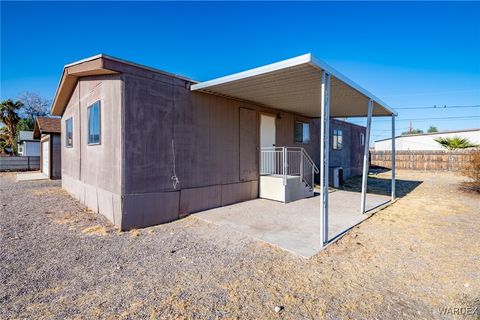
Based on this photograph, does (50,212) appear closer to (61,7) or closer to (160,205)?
(160,205)

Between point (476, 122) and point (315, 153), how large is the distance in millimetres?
33081

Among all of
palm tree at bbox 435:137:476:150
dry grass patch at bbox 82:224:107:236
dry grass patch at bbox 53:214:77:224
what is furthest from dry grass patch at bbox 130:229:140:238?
palm tree at bbox 435:137:476:150

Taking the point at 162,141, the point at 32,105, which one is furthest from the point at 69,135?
the point at 32,105

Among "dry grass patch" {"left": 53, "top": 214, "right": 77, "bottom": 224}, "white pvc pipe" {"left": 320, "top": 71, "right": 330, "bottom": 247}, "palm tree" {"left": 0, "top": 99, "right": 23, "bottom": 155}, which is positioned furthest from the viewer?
"palm tree" {"left": 0, "top": 99, "right": 23, "bottom": 155}

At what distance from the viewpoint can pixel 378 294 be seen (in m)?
2.55

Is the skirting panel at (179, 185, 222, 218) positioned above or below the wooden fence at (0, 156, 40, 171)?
below

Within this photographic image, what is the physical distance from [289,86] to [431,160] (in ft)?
56.3

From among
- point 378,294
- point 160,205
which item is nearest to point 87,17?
point 160,205

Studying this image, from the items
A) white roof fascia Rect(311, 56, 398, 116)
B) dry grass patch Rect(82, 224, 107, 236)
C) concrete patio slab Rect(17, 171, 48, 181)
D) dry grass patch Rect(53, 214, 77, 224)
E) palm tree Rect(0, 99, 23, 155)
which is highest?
palm tree Rect(0, 99, 23, 155)

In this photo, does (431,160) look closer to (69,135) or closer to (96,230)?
(96,230)

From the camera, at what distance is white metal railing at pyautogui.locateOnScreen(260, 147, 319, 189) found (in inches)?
293

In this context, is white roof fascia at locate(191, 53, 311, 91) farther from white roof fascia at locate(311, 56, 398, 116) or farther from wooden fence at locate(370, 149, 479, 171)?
wooden fence at locate(370, 149, 479, 171)

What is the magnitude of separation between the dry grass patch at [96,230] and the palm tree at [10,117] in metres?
25.0

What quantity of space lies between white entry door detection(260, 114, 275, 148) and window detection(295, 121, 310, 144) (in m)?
1.62
